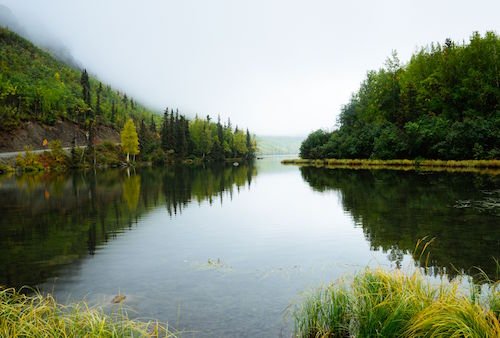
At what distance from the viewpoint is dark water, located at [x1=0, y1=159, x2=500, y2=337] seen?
10234mm

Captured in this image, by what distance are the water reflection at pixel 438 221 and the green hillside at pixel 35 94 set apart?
95.6m

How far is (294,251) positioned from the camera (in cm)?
1545

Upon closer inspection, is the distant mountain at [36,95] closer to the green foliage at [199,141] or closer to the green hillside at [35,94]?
the green hillside at [35,94]

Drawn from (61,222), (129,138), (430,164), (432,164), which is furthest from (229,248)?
(129,138)

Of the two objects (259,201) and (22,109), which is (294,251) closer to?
(259,201)

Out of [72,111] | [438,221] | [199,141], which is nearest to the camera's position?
[438,221]

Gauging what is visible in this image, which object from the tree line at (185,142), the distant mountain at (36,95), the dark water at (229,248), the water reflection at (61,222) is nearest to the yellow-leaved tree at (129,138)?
the tree line at (185,142)

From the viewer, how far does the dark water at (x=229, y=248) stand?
403 inches

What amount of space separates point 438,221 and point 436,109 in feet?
214

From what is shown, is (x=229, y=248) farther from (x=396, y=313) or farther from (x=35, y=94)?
(x=35, y=94)

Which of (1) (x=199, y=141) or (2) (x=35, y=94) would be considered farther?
(1) (x=199, y=141)

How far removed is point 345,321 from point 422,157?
213 ft

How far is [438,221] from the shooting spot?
19891 mm

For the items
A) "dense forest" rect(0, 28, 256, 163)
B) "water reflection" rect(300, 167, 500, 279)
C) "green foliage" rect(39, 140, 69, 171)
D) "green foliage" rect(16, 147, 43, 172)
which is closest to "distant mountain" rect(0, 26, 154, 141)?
"dense forest" rect(0, 28, 256, 163)
